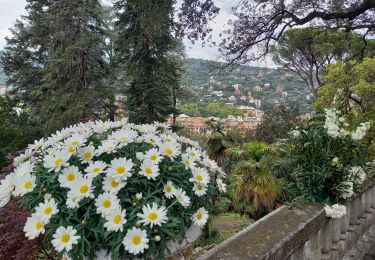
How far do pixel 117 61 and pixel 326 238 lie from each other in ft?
54.6

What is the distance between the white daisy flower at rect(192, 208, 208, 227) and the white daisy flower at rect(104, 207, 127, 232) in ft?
1.01

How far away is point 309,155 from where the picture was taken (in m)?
2.25

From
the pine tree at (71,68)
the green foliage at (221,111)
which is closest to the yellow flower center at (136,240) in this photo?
the pine tree at (71,68)

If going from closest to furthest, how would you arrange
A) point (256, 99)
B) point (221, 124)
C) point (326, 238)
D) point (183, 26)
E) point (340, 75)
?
point (326, 238) → point (183, 26) → point (340, 75) → point (221, 124) → point (256, 99)

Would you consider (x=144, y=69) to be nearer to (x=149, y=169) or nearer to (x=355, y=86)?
(x=355, y=86)

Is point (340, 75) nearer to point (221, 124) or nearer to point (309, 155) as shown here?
point (221, 124)

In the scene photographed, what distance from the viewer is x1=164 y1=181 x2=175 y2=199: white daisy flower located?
4.28ft

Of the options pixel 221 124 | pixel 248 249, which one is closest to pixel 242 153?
pixel 221 124

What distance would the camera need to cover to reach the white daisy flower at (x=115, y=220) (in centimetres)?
116

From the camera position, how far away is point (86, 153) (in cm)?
139

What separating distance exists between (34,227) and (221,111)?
113ft

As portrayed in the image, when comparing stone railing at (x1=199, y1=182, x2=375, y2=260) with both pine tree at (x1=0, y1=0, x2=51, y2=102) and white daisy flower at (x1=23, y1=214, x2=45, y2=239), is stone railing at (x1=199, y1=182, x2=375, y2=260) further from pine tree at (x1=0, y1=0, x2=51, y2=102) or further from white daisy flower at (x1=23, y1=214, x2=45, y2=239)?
pine tree at (x1=0, y1=0, x2=51, y2=102)

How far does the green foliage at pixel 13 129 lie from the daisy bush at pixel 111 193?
46.8 feet

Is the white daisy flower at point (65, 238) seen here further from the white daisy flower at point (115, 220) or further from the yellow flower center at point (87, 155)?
the yellow flower center at point (87, 155)
